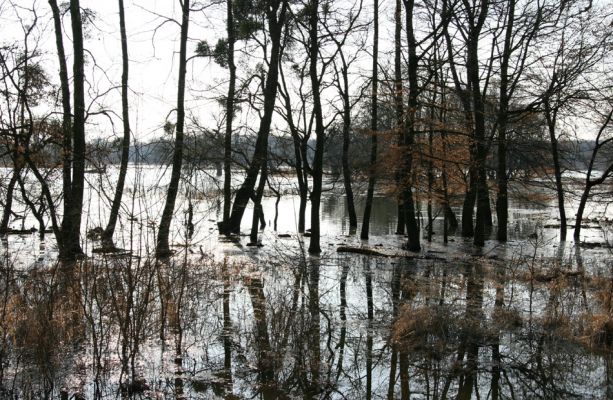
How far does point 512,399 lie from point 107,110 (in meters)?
12.0

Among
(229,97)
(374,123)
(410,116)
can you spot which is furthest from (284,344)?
(374,123)

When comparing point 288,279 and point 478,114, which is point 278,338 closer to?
point 288,279

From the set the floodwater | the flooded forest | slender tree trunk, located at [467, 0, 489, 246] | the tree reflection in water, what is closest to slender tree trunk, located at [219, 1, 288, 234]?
the flooded forest

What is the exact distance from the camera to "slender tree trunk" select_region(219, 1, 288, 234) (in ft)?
56.3

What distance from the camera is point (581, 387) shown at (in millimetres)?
5906

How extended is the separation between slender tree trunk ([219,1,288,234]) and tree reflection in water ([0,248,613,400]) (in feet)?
31.4

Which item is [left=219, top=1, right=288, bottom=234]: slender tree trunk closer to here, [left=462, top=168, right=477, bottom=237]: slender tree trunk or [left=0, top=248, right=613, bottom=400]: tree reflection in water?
[left=462, top=168, right=477, bottom=237]: slender tree trunk

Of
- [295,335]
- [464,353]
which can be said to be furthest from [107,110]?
[464,353]

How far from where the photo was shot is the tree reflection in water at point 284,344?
5738mm

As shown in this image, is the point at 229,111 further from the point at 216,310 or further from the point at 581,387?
the point at 581,387

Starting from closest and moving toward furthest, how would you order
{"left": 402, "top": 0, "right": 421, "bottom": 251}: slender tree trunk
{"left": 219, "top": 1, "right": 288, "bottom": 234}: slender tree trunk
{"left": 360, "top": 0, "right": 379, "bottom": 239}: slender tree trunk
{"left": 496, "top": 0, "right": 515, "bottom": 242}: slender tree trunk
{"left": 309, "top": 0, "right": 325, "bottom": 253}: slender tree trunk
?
{"left": 309, "top": 0, "right": 325, "bottom": 253}: slender tree trunk
{"left": 402, "top": 0, "right": 421, "bottom": 251}: slender tree trunk
{"left": 219, "top": 1, "right": 288, "bottom": 234}: slender tree trunk
{"left": 496, "top": 0, "right": 515, "bottom": 242}: slender tree trunk
{"left": 360, "top": 0, "right": 379, "bottom": 239}: slender tree trunk

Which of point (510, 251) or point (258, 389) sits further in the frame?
point (510, 251)

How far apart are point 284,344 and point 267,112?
1285 cm

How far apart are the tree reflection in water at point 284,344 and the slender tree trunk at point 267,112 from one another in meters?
9.58
